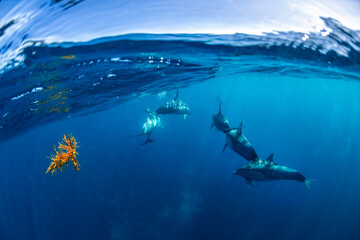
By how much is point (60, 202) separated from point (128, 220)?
455 inches

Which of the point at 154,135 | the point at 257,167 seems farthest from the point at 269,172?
the point at 154,135

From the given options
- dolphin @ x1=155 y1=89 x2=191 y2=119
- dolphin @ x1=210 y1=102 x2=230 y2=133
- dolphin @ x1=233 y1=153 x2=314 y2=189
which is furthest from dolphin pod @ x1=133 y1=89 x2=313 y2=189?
dolphin @ x1=155 y1=89 x2=191 y2=119

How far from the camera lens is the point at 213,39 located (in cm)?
898

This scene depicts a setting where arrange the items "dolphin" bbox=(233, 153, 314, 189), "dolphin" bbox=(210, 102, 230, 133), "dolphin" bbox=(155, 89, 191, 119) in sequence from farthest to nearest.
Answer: "dolphin" bbox=(155, 89, 191, 119) < "dolphin" bbox=(210, 102, 230, 133) < "dolphin" bbox=(233, 153, 314, 189)

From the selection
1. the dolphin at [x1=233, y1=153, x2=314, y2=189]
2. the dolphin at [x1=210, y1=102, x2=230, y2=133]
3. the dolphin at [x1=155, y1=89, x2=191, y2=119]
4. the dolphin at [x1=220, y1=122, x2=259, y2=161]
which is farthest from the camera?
the dolphin at [x1=155, y1=89, x2=191, y2=119]

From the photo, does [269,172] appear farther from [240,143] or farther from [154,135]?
[154,135]

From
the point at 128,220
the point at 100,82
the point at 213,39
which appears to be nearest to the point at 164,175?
the point at 128,220

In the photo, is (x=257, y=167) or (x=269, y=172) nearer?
(x=269, y=172)

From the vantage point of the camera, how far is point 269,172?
562 cm

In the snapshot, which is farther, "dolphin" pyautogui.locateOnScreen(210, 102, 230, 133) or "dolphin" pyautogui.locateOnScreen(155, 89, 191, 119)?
"dolphin" pyautogui.locateOnScreen(155, 89, 191, 119)

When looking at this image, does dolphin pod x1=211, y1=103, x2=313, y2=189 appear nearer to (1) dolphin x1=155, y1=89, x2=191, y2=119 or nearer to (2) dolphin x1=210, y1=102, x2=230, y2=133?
(2) dolphin x1=210, y1=102, x2=230, y2=133

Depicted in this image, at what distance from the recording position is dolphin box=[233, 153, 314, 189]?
5.40 m

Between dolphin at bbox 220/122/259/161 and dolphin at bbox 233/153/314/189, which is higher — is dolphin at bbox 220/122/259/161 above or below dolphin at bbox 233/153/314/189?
above

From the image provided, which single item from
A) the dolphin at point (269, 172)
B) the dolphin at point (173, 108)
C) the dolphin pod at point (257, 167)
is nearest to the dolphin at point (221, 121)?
the dolphin pod at point (257, 167)
